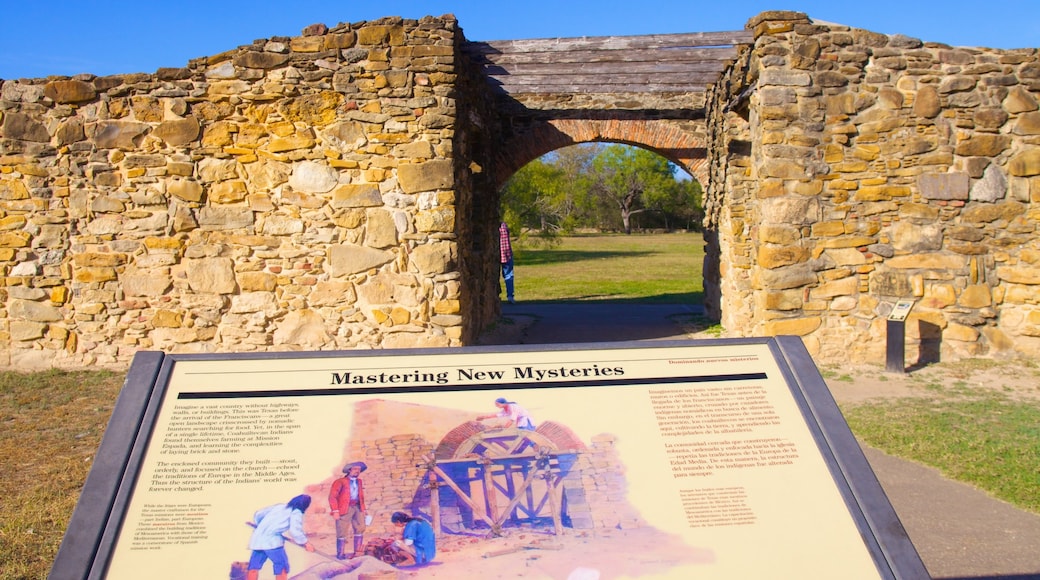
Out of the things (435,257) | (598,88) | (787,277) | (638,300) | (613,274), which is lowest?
(638,300)

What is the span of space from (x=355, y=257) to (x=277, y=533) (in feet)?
17.0

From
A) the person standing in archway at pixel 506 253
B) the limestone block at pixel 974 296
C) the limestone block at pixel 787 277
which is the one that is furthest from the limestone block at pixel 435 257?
the person standing in archway at pixel 506 253

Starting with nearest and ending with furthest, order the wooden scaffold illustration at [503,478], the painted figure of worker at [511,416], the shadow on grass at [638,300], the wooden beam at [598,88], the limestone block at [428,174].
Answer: the wooden scaffold illustration at [503,478] < the painted figure of worker at [511,416] < the limestone block at [428,174] < the wooden beam at [598,88] < the shadow on grass at [638,300]

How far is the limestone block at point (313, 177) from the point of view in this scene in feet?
23.3

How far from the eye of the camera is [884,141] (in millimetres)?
7301

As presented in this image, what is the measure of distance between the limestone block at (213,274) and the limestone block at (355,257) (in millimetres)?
1021

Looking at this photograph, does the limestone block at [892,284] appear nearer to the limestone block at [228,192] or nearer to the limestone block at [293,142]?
the limestone block at [293,142]

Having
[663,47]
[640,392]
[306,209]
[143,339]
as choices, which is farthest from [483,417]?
[663,47]

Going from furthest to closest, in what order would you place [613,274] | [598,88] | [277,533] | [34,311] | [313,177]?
[613,274]
[598,88]
[34,311]
[313,177]
[277,533]

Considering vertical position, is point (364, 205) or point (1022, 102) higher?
point (1022, 102)

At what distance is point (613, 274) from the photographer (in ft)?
67.9

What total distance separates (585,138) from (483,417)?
8.87 metres

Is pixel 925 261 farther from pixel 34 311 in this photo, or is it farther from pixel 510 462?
pixel 34 311

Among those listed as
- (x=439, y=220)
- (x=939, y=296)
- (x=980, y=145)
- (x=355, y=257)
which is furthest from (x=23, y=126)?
(x=980, y=145)
